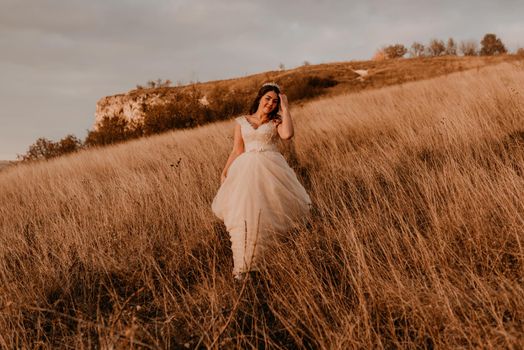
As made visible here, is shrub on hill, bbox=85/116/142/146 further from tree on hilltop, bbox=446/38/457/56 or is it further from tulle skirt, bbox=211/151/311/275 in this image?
tree on hilltop, bbox=446/38/457/56

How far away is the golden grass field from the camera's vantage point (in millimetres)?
1668

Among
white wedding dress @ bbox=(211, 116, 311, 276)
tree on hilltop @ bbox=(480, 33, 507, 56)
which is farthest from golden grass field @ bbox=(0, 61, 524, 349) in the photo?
tree on hilltop @ bbox=(480, 33, 507, 56)

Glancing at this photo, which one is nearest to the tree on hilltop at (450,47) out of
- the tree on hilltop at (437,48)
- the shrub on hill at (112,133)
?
the tree on hilltop at (437,48)

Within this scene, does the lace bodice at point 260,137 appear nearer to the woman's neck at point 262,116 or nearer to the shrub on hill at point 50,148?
the woman's neck at point 262,116

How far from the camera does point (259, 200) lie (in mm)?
2967

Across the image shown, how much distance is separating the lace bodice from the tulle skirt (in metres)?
0.11

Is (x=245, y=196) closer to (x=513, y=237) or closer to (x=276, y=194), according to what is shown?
(x=276, y=194)

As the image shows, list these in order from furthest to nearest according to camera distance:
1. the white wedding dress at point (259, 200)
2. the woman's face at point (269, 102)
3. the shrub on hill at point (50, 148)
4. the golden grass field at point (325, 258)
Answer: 1. the shrub on hill at point (50, 148)
2. the woman's face at point (269, 102)
3. the white wedding dress at point (259, 200)
4. the golden grass field at point (325, 258)

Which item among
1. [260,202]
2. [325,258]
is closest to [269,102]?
[260,202]

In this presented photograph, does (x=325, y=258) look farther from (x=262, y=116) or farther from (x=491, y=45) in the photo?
(x=491, y=45)

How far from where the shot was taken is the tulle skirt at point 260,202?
2.84m

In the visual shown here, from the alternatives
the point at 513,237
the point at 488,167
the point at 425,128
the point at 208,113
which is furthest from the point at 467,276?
the point at 208,113

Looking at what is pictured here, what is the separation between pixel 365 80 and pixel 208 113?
10.9 metres

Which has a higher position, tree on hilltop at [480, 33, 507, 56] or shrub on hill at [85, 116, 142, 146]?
tree on hilltop at [480, 33, 507, 56]
